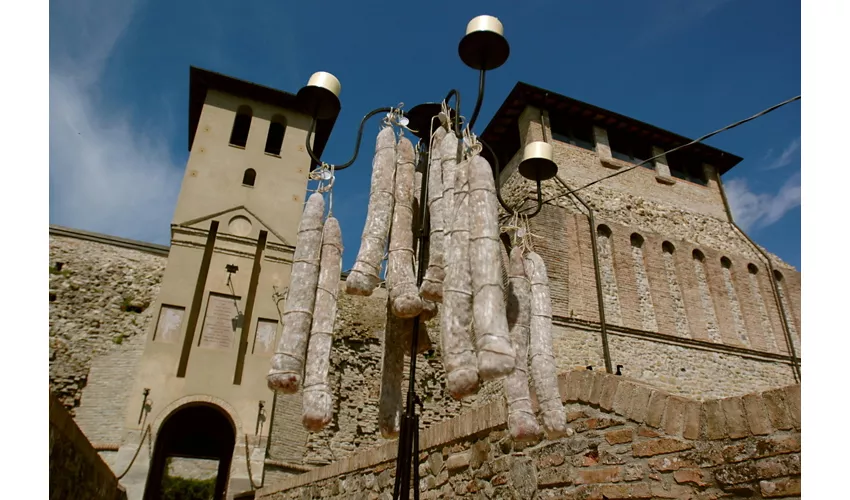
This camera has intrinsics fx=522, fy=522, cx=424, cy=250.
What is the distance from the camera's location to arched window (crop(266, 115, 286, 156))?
58.7 feet

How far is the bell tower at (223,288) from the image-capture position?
12328mm

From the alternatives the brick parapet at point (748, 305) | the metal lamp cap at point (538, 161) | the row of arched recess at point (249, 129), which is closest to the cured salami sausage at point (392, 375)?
the metal lamp cap at point (538, 161)

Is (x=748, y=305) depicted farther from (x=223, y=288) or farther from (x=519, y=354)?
(x=519, y=354)

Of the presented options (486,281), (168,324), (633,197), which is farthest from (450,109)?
(633,197)

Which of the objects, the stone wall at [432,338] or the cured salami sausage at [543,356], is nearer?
the cured salami sausage at [543,356]

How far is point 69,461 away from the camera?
5219mm

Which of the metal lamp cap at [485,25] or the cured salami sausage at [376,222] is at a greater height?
the metal lamp cap at [485,25]

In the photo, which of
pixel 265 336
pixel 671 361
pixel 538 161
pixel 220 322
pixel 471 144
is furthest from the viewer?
pixel 671 361

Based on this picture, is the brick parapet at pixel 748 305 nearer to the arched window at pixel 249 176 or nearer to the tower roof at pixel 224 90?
the tower roof at pixel 224 90

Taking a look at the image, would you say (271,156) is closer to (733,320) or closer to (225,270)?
(225,270)

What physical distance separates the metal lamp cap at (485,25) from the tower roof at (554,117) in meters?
14.5

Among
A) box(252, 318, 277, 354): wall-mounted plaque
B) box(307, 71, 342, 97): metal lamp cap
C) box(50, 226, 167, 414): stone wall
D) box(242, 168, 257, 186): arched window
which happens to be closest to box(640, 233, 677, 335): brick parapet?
box(252, 318, 277, 354): wall-mounted plaque

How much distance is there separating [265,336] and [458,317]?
1265cm

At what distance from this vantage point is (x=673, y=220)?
1720cm
